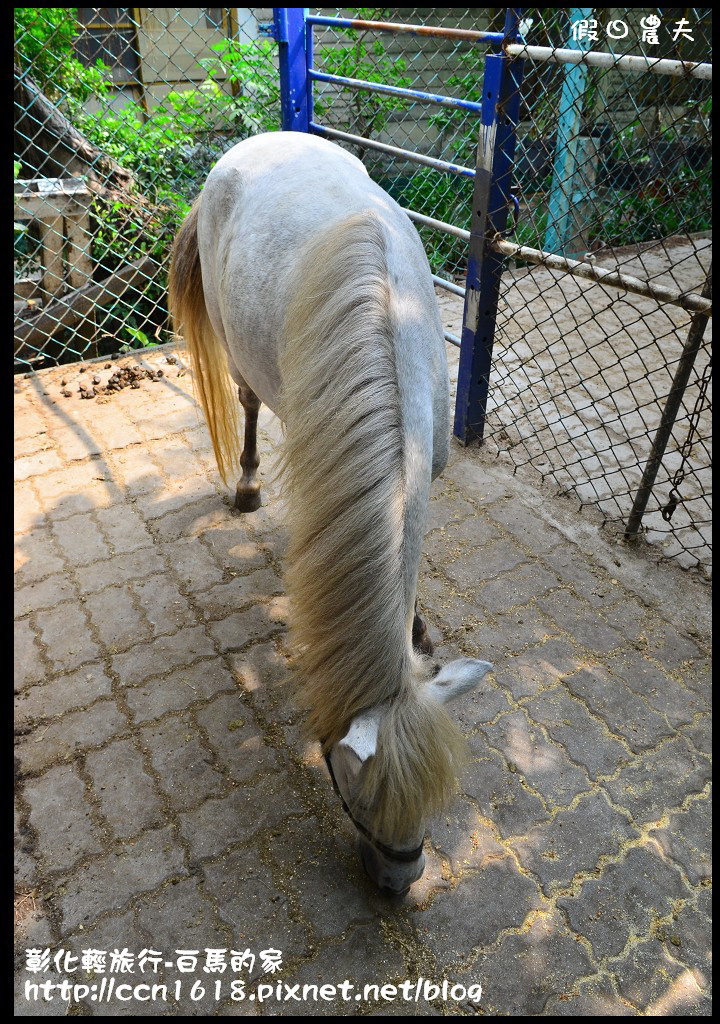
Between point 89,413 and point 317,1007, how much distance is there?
3173 millimetres

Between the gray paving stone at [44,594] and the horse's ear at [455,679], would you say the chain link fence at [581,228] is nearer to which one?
the horse's ear at [455,679]

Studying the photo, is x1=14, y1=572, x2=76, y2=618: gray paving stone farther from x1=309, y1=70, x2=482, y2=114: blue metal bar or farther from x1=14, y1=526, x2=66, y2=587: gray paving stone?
x1=309, y1=70, x2=482, y2=114: blue metal bar

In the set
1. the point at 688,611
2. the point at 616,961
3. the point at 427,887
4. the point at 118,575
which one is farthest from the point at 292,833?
the point at 688,611

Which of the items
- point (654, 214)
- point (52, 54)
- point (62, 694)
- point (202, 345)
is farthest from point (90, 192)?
point (654, 214)

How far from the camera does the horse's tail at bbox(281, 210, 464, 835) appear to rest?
1473 millimetres

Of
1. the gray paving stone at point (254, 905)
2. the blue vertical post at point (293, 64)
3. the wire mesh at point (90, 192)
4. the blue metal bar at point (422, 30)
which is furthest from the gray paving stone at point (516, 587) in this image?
the blue vertical post at point (293, 64)

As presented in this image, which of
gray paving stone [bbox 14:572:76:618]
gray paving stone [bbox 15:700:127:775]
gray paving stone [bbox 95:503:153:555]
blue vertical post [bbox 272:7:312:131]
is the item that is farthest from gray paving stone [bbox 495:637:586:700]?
blue vertical post [bbox 272:7:312:131]

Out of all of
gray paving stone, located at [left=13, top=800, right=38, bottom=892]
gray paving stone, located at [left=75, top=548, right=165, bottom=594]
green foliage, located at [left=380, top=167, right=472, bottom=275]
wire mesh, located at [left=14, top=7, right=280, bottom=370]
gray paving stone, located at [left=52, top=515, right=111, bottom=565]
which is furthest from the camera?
green foliage, located at [left=380, top=167, right=472, bottom=275]

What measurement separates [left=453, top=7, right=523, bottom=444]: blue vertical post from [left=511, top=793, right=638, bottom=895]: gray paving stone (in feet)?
6.82

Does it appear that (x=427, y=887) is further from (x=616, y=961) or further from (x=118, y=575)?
(x=118, y=575)

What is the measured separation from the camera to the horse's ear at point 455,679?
1554 mm

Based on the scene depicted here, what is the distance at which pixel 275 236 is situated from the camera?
2.26 m

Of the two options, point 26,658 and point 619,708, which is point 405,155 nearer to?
point 619,708

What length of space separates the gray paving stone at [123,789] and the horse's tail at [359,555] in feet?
2.59
